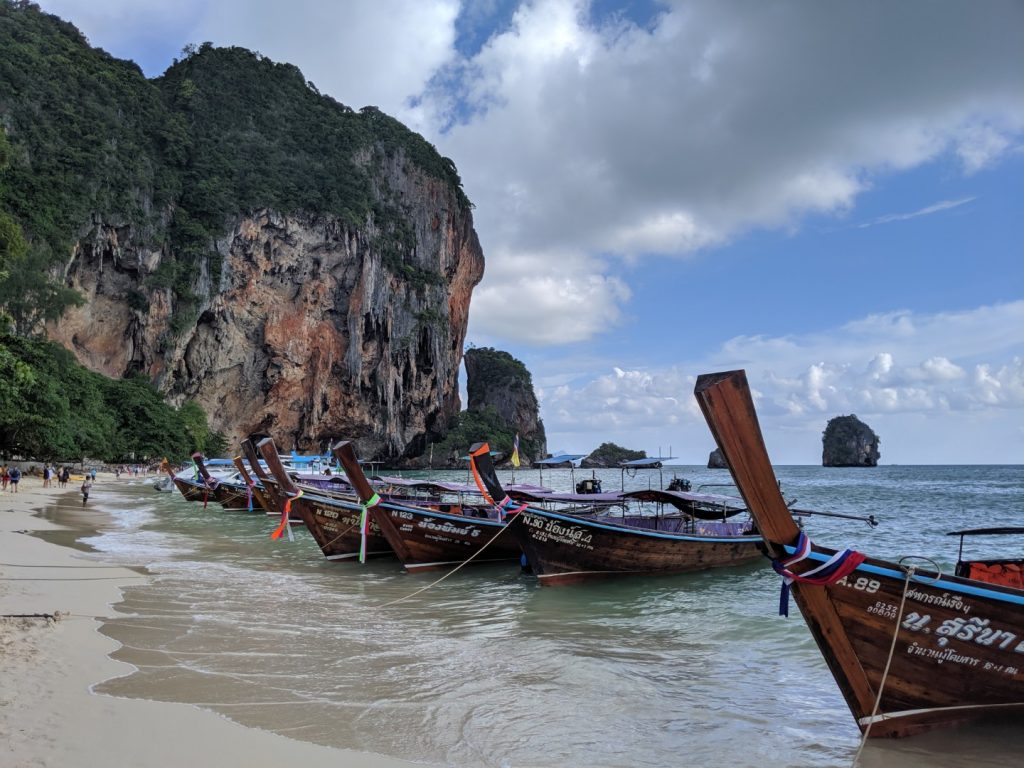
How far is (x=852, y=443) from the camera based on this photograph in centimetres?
10738

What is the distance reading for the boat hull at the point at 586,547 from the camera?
10.2 m

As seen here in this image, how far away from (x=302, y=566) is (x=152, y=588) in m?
3.53

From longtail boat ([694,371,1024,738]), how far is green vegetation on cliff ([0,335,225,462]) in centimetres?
2891

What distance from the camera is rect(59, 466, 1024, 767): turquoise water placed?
14.6 ft

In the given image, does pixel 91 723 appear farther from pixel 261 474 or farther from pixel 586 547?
pixel 261 474

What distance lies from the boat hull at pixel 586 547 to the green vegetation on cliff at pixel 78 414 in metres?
23.9

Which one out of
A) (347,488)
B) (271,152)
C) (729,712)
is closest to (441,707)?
(729,712)

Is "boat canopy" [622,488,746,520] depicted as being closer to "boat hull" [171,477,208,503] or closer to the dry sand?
the dry sand

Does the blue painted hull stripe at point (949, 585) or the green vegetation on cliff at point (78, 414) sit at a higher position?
the green vegetation on cliff at point (78, 414)

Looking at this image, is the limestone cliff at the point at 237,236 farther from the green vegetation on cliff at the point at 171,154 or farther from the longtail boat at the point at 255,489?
the longtail boat at the point at 255,489

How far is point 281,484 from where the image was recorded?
12484mm

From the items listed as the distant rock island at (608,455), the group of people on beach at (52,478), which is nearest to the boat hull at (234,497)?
the group of people on beach at (52,478)

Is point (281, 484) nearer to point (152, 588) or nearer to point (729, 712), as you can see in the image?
point (152, 588)

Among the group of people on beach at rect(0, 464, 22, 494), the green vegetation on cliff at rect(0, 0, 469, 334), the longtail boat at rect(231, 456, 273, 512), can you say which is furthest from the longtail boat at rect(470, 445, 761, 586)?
the green vegetation on cliff at rect(0, 0, 469, 334)
